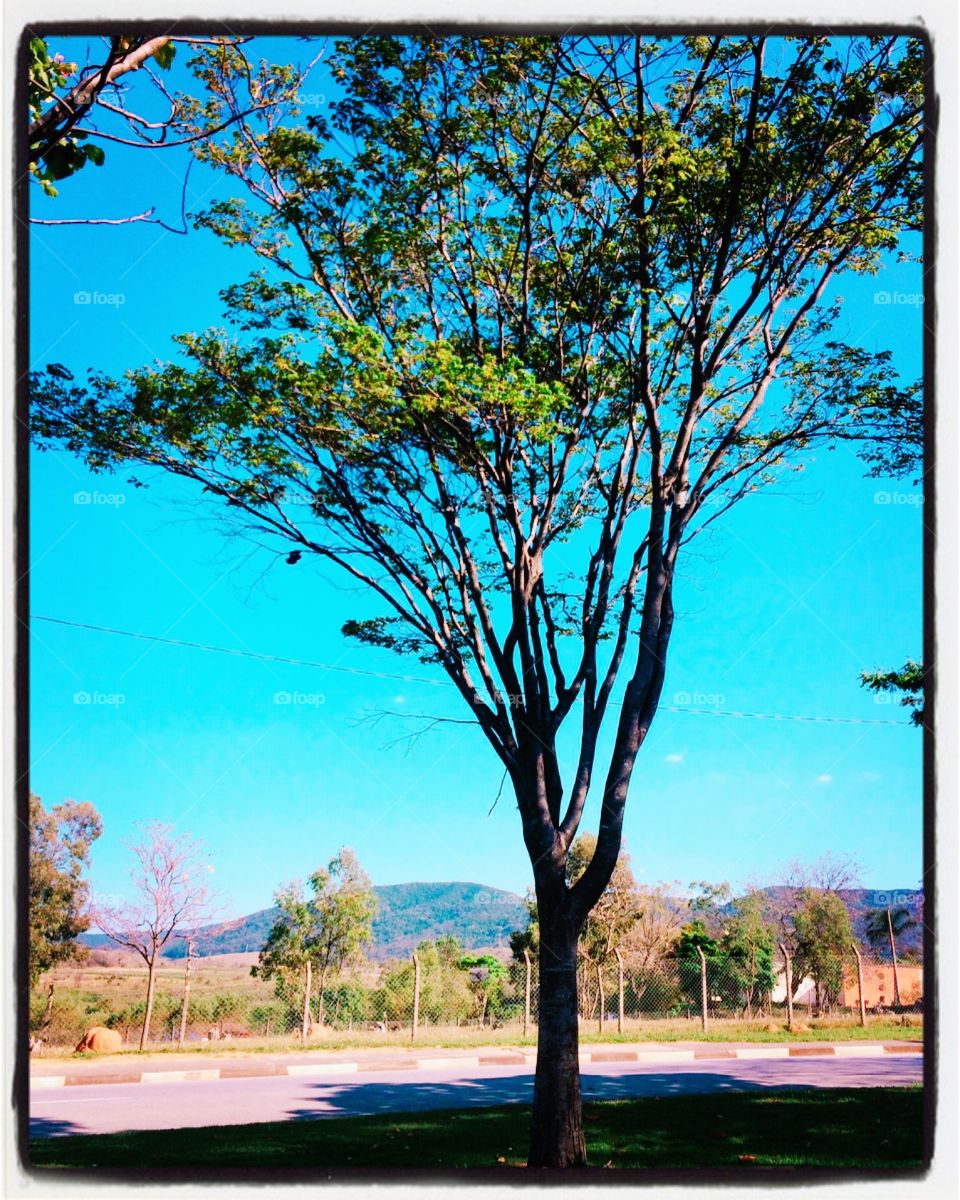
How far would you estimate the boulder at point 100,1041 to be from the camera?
15.4 metres

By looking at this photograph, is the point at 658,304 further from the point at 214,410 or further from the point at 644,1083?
the point at 644,1083

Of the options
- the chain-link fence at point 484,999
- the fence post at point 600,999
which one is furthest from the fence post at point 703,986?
the fence post at point 600,999

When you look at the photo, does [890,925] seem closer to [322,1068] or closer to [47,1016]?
[322,1068]

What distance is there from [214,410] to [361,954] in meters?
15.4

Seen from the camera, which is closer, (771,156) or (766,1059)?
(771,156)

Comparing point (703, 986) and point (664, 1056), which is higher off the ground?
A: point (703, 986)

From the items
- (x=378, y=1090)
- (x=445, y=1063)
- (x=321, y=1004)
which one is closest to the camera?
(x=378, y=1090)

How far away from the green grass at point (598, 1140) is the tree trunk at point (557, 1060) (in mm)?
296

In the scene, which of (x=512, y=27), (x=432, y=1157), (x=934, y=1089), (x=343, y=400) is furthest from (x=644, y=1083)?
(x=512, y=27)

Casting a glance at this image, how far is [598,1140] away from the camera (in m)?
7.56

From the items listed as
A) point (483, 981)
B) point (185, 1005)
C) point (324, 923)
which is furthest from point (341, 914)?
point (185, 1005)

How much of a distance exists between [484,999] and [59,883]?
7.71 meters

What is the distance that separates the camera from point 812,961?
64.7ft

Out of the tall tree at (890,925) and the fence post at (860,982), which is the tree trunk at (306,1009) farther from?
the tall tree at (890,925)
